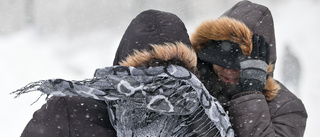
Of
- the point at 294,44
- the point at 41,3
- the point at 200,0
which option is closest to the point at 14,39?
the point at 41,3

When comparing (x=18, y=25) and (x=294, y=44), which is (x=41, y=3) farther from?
(x=294, y=44)

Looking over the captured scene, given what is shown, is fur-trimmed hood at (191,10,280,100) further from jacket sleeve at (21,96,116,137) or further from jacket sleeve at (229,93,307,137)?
jacket sleeve at (21,96,116,137)

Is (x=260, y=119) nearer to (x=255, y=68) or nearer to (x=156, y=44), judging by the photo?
(x=255, y=68)

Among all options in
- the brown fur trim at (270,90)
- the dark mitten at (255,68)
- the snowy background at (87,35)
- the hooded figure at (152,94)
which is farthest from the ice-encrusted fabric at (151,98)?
the snowy background at (87,35)

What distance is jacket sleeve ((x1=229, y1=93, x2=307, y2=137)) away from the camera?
1.23 meters

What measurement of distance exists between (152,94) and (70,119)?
0.24m

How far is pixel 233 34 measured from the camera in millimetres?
1474

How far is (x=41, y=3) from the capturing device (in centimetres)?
462

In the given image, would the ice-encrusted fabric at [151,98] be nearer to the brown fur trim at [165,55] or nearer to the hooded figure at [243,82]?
the brown fur trim at [165,55]

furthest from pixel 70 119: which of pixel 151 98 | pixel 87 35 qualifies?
pixel 87 35

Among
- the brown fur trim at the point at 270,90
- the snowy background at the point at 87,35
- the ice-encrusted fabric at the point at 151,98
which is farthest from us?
the snowy background at the point at 87,35

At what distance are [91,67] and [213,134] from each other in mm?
3038

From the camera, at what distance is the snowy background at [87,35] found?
3.94 metres

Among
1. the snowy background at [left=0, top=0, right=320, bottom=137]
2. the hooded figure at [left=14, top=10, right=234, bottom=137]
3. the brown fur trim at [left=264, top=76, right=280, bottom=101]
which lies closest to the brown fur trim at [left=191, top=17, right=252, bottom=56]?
the brown fur trim at [left=264, top=76, right=280, bottom=101]
